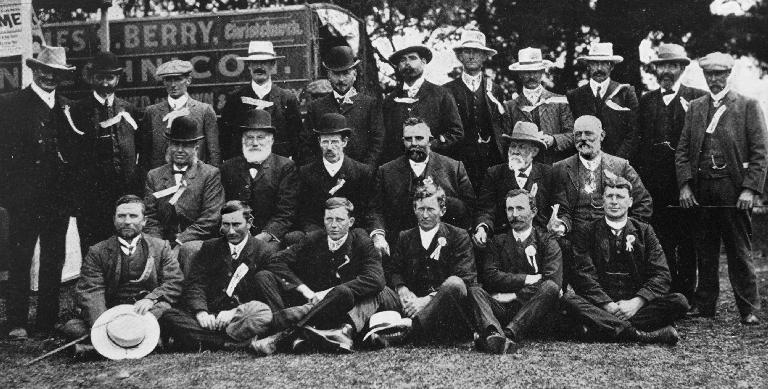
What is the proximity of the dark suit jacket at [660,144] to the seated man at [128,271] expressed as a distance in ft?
13.5

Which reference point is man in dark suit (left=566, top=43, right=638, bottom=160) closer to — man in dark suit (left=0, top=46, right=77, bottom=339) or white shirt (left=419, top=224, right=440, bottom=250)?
white shirt (left=419, top=224, right=440, bottom=250)

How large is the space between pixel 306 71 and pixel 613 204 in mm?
4546

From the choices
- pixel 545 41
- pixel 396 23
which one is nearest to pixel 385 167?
pixel 396 23

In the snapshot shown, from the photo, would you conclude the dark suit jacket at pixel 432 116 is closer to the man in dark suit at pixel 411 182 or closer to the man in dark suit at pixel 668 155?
the man in dark suit at pixel 411 182

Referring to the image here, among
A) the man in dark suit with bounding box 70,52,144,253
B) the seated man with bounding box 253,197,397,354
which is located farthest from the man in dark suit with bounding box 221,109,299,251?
the man in dark suit with bounding box 70,52,144,253

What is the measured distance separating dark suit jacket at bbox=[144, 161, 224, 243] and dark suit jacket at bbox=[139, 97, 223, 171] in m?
0.55

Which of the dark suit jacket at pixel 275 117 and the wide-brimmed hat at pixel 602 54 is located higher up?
the wide-brimmed hat at pixel 602 54

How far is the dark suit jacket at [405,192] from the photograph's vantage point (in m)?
6.97

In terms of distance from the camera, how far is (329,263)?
6.42 m

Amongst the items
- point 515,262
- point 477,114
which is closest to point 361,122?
point 477,114

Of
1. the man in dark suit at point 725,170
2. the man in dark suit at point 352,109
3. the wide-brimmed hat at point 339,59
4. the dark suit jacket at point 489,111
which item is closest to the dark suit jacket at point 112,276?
the man in dark suit at point 352,109

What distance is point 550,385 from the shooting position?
494cm

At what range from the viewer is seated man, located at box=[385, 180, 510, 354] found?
6.16 metres

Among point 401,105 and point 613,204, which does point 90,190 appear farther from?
point 613,204
